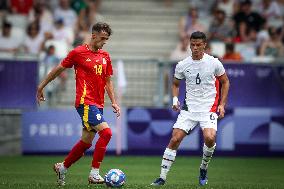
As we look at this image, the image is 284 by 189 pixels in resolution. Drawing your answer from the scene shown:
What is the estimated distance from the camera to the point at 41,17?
2739cm

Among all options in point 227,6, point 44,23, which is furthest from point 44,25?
point 227,6

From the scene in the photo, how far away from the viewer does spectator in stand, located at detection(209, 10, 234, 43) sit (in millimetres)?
25914

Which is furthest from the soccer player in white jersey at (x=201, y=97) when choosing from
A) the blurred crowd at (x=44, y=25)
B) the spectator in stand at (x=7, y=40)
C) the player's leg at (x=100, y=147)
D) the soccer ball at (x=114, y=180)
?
the spectator in stand at (x=7, y=40)

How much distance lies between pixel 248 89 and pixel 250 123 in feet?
2.65

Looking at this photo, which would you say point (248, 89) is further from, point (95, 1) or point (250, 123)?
point (95, 1)

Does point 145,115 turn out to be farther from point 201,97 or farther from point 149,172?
point 201,97

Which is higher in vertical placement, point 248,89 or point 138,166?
point 248,89

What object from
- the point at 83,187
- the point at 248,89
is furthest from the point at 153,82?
the point at 83,187

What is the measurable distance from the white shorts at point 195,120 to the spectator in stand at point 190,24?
36.2 feet

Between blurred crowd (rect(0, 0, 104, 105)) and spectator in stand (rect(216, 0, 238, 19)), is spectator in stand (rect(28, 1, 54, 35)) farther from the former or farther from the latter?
spectator in stand (rect(216, 0, 238, 19))

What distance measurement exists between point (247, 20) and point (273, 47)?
1.84m

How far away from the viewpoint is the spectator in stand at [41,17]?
1066 inches

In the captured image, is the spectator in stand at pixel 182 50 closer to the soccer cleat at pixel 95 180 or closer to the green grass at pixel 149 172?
the green grass at pixel 149 172

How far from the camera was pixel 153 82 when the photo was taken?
23.1 metres
